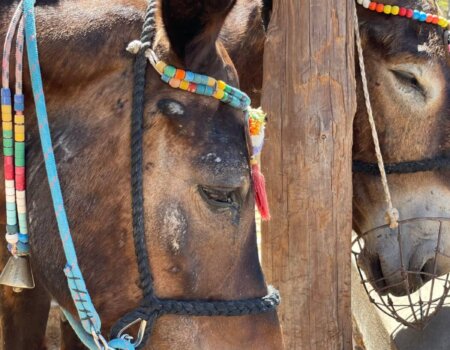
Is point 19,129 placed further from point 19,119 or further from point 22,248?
point 22,248

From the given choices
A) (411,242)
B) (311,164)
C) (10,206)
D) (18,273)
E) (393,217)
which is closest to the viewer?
(10,206)

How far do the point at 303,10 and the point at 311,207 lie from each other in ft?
2.51

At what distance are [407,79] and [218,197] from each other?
1861 mm

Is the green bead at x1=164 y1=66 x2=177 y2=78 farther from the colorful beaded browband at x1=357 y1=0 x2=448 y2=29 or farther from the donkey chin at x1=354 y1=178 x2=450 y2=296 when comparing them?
the colorful beaded browband at x1=357 y1=0 x2=448 y2=29

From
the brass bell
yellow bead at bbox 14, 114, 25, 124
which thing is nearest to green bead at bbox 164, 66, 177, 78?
yellow bead at bbox 14, 114, 25, 124

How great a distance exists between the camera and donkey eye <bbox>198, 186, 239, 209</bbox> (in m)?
1.96

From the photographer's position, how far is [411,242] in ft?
11.2

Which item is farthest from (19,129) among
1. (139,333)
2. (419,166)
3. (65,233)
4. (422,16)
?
(422,16)

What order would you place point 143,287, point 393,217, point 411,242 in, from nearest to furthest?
point 143,287 < point 393,217 < point 411,242

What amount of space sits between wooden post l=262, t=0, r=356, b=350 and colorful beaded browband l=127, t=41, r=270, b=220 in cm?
72

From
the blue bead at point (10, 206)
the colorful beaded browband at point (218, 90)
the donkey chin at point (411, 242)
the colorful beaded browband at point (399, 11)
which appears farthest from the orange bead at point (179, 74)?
the colorful beaded browband at point (399, 11)

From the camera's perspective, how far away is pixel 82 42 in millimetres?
2066

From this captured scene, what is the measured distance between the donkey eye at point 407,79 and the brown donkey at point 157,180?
1651 millimetres

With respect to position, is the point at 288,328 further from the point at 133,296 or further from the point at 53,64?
the point at 53,64
